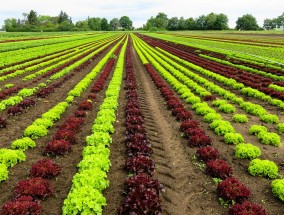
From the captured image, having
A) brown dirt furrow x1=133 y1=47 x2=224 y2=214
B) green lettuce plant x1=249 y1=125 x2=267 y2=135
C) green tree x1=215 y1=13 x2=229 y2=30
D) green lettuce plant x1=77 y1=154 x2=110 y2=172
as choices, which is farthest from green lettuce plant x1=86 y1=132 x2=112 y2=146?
green tree x1=215 y1=13 x2=229 y2=30

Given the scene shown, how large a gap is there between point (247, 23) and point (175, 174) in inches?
7029

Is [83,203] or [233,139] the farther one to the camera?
[233,139]

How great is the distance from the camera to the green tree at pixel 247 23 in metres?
169

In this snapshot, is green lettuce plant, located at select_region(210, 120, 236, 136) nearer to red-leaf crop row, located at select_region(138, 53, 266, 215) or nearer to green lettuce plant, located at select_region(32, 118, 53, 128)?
red-leaf crop row, located at select_region(138, 53, 266, 215)

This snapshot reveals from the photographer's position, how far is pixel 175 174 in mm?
10016

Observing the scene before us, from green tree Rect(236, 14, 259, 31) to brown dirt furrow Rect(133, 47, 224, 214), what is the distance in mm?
171894

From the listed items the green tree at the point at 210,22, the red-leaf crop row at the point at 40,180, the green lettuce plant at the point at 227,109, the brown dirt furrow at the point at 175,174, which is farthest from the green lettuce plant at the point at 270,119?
the green tree at the point at 210,22

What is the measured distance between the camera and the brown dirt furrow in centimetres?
836

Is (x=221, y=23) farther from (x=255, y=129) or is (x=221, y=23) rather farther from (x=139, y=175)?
(x=139, y=175)

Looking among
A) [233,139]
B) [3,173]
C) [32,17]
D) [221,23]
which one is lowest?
[3,173]

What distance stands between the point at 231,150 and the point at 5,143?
9378 millimetres

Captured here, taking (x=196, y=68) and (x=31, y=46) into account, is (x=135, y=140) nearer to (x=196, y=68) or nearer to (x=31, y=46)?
(x=196, y=68)

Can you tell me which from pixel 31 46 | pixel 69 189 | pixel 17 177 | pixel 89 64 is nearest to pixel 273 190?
pixel 69 189

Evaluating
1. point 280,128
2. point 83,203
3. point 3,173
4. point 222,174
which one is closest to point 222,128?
point 280,128
